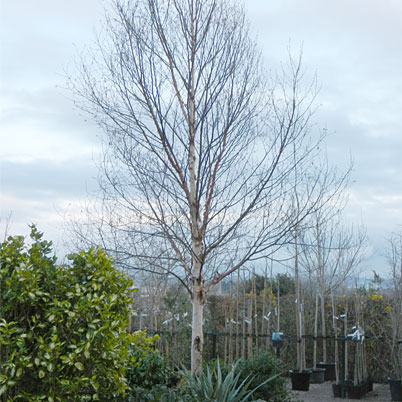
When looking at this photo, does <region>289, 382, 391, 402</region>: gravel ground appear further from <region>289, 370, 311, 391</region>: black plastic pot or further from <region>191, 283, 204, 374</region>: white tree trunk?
<region>191, 283, 204, 374</region>: white tree trunk

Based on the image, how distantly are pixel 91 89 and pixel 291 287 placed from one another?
946cm

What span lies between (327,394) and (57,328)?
20.3 feet

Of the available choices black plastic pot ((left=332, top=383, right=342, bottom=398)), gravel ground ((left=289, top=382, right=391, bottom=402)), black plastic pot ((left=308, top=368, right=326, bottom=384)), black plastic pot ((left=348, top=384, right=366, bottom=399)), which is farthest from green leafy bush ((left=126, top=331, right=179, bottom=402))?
black plastic pot ((left=308, top=368, right=326, bottom=384))

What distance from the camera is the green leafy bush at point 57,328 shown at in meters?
4.10

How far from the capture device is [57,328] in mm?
4266

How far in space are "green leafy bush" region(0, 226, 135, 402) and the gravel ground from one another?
178 inches

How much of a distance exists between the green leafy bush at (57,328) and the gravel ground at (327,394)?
4.53 meters

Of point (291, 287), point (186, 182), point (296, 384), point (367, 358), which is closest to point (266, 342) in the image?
point (296, 384)

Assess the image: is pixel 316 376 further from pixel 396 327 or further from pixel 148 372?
pixel 148 372

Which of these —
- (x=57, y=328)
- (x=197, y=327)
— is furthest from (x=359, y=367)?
(x=57, y=328)

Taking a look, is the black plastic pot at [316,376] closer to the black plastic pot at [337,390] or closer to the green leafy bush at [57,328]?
the black plastic pot at [337,390]

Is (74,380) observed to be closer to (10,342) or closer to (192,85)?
(10,342)

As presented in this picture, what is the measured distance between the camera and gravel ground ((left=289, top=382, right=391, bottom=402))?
8.35 metres

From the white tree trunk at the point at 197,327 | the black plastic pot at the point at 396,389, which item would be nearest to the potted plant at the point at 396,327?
the black plastic pot at the point at 396,389
